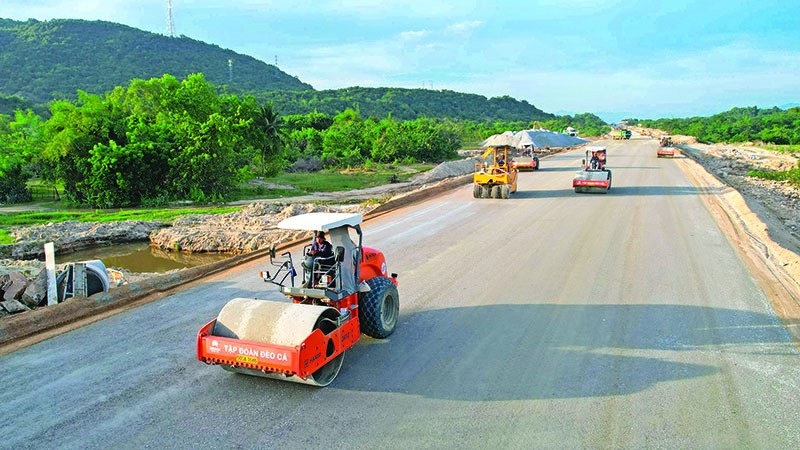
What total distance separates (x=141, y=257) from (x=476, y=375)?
56.8 feet

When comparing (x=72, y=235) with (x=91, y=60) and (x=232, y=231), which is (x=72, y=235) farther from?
(x=91, y=60)

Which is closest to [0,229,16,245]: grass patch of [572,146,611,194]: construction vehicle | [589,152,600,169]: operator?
[572,146,611,194]: construction vehicle

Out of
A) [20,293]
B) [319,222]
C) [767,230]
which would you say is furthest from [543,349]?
[767,230]

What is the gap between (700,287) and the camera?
38.7ft

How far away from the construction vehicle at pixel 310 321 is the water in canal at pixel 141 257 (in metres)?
12.2

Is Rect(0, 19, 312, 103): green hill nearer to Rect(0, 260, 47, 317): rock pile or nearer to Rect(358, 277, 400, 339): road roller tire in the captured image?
Rect(0, 260, 47, 317): rock pile

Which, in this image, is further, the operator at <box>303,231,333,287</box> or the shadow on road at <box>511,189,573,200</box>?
the shadow on road at <box>511,189,573,200</box>

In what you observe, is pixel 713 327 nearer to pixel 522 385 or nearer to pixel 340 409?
pixel 522 385

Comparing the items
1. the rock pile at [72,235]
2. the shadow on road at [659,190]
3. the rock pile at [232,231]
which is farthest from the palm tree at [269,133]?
the shadow on road at [659,190]

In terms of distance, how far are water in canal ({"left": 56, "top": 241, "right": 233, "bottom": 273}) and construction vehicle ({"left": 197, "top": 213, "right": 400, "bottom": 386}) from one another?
1216 cm

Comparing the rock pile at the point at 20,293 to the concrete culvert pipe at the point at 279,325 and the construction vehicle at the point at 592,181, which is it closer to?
the concrete culvert pipe at the point at 279,325

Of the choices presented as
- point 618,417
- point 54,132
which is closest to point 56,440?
point 618,417

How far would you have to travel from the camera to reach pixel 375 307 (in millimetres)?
8336

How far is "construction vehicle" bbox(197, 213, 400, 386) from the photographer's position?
671cm
